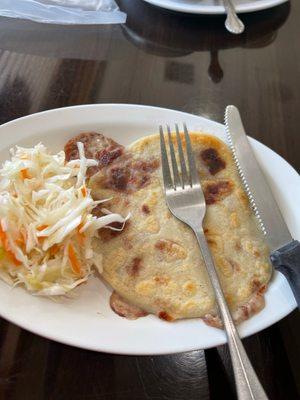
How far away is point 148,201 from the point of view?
1.11 m

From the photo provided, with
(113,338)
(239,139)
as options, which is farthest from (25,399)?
(239,139)

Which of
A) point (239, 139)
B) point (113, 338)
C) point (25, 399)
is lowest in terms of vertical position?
point (25, 399)

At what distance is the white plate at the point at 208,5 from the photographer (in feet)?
5.79

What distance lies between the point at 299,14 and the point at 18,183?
4.90 ft

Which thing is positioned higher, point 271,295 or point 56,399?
point 271,295

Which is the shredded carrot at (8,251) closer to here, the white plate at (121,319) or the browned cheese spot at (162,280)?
the white plate at (121,319)

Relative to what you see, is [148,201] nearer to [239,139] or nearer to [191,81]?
[239,139]

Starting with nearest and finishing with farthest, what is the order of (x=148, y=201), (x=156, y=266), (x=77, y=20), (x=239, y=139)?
(x=156, y=266) → (x=148, y=201) → (x=239, y=139) → (x=77, y=20)

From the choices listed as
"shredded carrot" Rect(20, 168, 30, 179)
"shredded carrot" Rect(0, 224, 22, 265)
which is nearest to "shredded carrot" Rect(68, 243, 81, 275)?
"shredded carrot" Rect(0, 224, 22, 265)

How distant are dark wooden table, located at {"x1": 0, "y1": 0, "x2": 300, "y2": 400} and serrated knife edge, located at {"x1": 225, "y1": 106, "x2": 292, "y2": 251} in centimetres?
18

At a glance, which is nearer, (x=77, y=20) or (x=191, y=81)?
(x=191, y=81)

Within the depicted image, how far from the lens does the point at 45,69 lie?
65.4 inches

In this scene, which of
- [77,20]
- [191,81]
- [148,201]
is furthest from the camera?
[77,20]

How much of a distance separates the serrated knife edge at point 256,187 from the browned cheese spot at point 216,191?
45 millimetres
